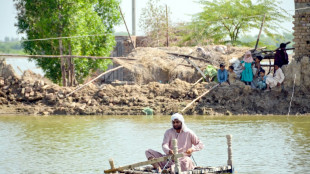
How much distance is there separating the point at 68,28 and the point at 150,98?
4298 millimetres

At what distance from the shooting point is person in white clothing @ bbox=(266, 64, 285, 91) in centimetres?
1973

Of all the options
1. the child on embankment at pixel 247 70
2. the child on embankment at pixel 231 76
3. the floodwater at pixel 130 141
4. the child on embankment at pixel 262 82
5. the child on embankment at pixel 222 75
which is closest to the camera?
the floodwater at pixel 130 141

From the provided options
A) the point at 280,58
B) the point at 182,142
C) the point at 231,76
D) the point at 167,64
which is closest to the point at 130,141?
the point at 182,142

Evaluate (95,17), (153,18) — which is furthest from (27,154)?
(153,18)

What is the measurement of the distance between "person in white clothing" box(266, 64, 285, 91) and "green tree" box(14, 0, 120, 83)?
6.62 meters

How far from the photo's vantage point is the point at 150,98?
2131cm

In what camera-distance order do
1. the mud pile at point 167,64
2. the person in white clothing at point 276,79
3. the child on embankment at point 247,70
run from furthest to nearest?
1. the mud pile at point 167,64
2. the child on embankment at point 247,70
3. the person in white clothing at point 276,79

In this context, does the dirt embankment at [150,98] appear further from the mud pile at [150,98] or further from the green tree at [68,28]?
the green tree at [68,28]

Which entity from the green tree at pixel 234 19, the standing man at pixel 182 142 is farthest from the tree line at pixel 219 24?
the standing man at pixel 182 142

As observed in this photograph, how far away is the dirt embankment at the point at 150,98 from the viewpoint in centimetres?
2008

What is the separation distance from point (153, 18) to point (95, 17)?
24.1ft

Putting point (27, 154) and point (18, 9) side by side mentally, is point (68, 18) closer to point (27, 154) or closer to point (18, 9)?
point (18, 9)

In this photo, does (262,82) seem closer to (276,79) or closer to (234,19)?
(276,79)

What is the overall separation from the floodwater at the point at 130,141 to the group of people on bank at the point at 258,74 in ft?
4.65
